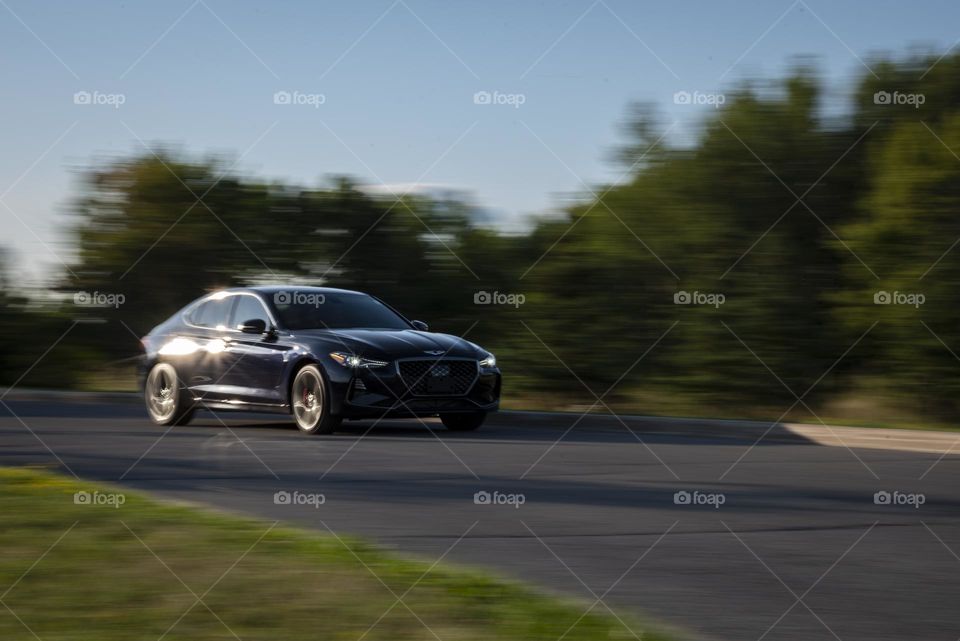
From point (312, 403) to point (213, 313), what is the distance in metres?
2.22

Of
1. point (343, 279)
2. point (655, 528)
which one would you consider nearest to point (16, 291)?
point (343, 279)

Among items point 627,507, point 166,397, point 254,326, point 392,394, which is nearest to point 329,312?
point 254,326

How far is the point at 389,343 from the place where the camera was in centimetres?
1487

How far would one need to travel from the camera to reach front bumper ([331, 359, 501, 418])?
14.4 meters

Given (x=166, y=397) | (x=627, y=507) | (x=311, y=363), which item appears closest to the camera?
(x=627, y=507)

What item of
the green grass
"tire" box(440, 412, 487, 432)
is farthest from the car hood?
the green grass

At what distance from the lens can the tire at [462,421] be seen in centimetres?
1583

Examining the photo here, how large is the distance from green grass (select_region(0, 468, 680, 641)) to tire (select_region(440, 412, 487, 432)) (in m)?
8.15

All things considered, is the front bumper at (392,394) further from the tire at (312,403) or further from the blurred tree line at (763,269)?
the blurred tree line at (763,269)

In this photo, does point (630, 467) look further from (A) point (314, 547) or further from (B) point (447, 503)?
(A) point (314, 547)

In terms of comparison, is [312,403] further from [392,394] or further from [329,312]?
[329,312]

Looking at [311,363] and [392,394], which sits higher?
[311,363]

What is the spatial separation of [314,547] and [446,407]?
7.92m

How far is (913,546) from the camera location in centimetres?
812
